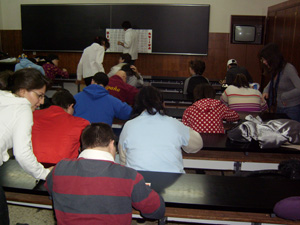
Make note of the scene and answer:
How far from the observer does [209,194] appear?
1725 millimetres

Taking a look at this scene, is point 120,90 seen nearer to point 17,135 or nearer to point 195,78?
point 195,78

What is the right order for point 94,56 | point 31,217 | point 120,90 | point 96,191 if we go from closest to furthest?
point 96,191
point 31,217
point 120,90
point 94,56

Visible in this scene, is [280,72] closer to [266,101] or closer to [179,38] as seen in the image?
[266,101]

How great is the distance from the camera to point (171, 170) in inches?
77.4

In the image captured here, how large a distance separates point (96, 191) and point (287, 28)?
5.64 m

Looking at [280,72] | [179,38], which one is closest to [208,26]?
[179,38]

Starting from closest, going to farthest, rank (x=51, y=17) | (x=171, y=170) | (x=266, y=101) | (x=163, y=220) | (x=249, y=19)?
1. (x=163, y=220)
2. (x=171, y=170)
3. (x=266, y=101)
4. (x=249, y=19)
5. (x=51, y=17)

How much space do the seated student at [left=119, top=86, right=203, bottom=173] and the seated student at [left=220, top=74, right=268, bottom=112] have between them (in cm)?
193

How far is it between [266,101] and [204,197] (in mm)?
2777

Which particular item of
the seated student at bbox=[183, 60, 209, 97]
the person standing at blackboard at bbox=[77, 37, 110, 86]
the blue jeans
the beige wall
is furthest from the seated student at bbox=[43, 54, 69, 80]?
the blue jeans

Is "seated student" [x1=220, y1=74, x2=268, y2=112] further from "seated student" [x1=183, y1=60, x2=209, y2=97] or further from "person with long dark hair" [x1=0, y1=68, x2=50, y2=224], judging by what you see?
"person with long dark hair" [x1=0, y1=68, x2=50, y2=224]

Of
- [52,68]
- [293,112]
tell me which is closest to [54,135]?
[293,112]

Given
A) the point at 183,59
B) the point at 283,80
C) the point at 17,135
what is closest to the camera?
the point at 17,135

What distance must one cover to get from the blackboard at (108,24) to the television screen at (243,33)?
73 centimetres
